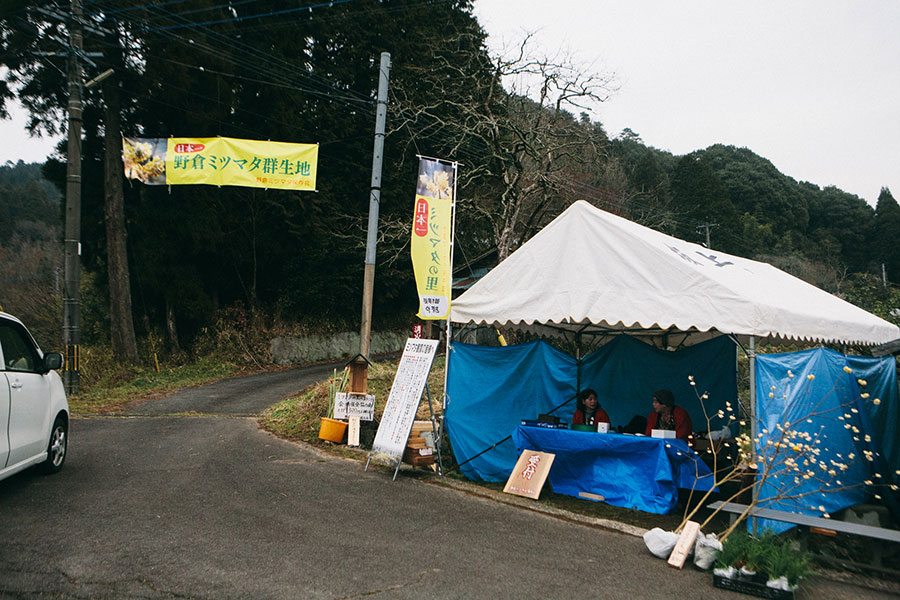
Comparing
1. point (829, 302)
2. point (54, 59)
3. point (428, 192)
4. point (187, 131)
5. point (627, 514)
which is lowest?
point (627, 514)

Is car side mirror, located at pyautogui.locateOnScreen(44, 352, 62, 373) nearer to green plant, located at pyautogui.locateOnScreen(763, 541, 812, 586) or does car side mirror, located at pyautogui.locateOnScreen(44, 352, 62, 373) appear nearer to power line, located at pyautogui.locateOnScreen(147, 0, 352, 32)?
green plant, located at pyautogui.locateOnScreen(763, 541, 812, 586)

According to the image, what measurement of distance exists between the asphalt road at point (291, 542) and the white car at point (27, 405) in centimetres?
37

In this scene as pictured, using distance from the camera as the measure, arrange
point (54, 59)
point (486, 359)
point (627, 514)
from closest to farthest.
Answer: point (627, 514)
point (486, 359)
point (54, 59)

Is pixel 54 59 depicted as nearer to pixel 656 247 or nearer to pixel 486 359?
pixel 486 359

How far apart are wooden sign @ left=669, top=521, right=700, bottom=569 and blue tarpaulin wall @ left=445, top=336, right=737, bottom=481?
3.09 meters

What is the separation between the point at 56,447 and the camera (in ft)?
22.8

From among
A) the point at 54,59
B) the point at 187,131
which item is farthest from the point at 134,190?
the point at 54,59

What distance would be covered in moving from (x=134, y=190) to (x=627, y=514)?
18.1 metres

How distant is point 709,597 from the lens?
14.2ft

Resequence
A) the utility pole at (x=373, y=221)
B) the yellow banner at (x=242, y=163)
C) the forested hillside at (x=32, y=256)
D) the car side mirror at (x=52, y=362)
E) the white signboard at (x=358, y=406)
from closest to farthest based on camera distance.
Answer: the car side mirror at (x=52, y=362) < the white signboard at (x=358, y=406) < the utility pole at (x=373, y=221) < the yellow banner at (x=242, y=163) < the forested hillside at (x=32, y=256)

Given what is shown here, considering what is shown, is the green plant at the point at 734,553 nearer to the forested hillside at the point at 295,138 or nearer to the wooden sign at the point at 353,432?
the wooden sign at the point at 353,432

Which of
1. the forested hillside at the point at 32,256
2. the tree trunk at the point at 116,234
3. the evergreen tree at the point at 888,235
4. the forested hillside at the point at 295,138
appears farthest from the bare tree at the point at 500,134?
the evergreen tree at the point at 888,235

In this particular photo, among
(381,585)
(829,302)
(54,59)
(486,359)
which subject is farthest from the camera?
(54,59)

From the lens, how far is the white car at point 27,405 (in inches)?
217
